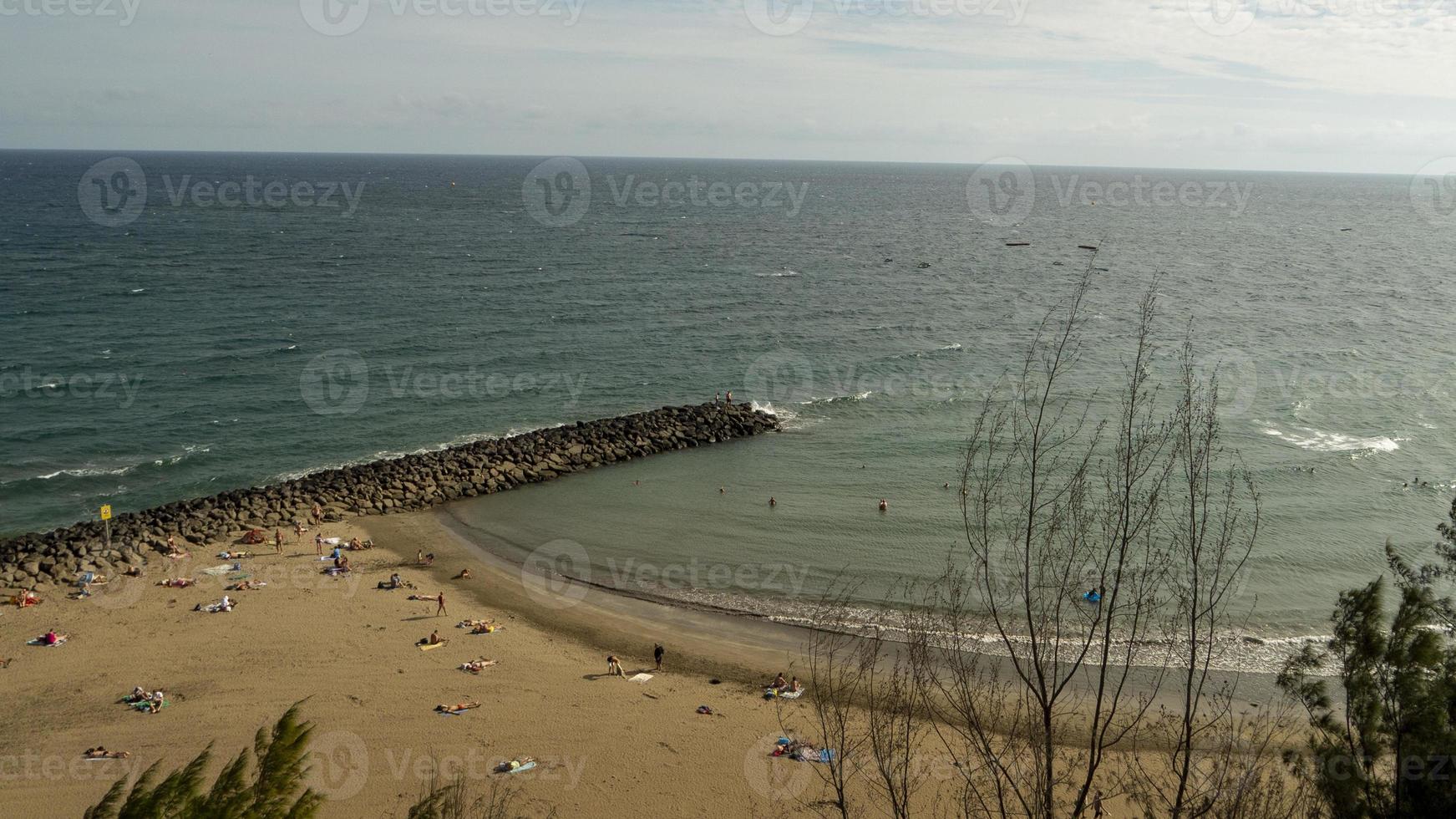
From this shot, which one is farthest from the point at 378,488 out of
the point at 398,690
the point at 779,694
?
the point at 779,694

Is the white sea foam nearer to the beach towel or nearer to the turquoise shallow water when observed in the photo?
the turquoise shallow water

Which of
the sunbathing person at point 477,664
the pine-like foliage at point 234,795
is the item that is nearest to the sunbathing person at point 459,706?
the sunbathing person at point 477,664

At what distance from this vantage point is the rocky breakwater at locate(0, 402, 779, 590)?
3569cm

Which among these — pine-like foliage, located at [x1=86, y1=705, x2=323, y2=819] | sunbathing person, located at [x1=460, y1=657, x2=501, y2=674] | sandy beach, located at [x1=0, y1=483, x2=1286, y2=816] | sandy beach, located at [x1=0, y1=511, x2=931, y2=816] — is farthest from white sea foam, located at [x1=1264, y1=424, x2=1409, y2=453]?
pine-like foliage, located at [x1=86, y1=705, x2=323, y2=819]

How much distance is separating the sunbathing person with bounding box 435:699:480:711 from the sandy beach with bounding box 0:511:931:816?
0.25m

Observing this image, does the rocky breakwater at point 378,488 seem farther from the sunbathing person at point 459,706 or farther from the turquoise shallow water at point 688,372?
the sunbathing person at point 459,706

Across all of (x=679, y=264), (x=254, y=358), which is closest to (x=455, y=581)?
(x=254, y=358)

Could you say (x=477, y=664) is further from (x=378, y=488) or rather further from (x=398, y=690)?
(x=378, y=488)

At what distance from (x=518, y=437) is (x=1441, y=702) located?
43.7 metres

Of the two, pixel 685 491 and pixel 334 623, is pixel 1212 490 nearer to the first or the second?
pixel 685 491

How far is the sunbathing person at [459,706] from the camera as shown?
1040 inches

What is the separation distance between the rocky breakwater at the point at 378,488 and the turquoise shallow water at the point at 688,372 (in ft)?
6.24

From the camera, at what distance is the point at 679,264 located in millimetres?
106562

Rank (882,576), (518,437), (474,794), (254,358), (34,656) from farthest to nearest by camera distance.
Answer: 1. (254,358)
2. (518,437)
3. (882,576)
4. (34,656)
5. (474,794)
